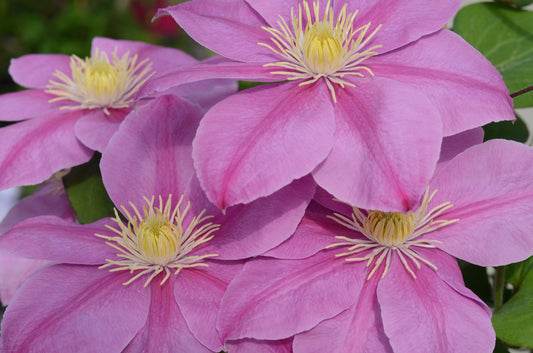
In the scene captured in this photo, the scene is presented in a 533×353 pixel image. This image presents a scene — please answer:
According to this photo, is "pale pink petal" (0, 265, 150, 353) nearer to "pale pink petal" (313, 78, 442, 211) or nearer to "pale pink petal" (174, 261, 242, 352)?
"pale pink petal" (174, 261, 242, 352)

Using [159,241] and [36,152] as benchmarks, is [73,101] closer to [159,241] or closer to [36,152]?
[36,152]

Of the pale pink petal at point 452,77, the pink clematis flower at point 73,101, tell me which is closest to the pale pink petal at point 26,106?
the pink clematis flower at point 73,101

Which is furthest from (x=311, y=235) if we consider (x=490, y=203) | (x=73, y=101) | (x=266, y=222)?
(x=73, y=101)

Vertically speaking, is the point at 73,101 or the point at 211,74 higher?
the point at 211,74

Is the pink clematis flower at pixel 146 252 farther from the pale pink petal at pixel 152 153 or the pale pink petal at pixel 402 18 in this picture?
the pale pink petal at pixel 402 18

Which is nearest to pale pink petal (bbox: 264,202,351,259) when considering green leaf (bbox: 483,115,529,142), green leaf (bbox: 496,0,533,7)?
green leaf (bbox: 483,115,529,142)
